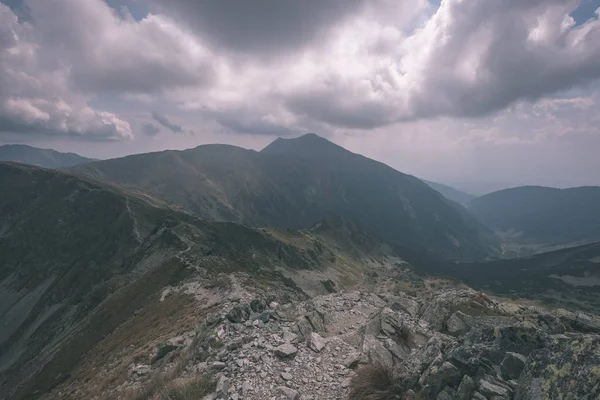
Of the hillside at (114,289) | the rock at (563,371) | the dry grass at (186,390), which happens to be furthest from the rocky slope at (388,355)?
the hillside at (114,289)

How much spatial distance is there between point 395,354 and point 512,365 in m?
8.24

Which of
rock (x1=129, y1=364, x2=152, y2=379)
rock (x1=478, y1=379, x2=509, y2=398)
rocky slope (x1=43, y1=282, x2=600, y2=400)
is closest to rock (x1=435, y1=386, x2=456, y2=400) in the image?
rocky slope (x1=43, y1=282, x2=600, y2=400)

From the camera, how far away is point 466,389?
Result: 11938 mm

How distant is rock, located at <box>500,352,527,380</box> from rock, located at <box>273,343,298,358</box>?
1066 centimetres

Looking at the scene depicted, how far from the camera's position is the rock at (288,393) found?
15266 millimetres

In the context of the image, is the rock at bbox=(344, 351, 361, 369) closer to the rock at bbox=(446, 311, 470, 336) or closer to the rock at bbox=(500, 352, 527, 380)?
the rock at bbox=(500, 352, 527, 380)

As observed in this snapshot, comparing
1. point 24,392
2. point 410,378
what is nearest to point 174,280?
point 24,392

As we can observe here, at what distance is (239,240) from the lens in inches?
7820

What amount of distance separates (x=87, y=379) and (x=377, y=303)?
35248 millimetres

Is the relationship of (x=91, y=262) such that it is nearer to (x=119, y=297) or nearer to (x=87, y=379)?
(x=119, y=297)

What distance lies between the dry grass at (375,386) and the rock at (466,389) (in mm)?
2291

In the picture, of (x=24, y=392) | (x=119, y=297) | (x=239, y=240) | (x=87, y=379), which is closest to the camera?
(x=87, y=379)

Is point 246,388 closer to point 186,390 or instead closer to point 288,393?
point 288,393

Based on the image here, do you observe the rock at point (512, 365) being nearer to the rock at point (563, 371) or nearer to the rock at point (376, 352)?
the rock at point (563, 371)
